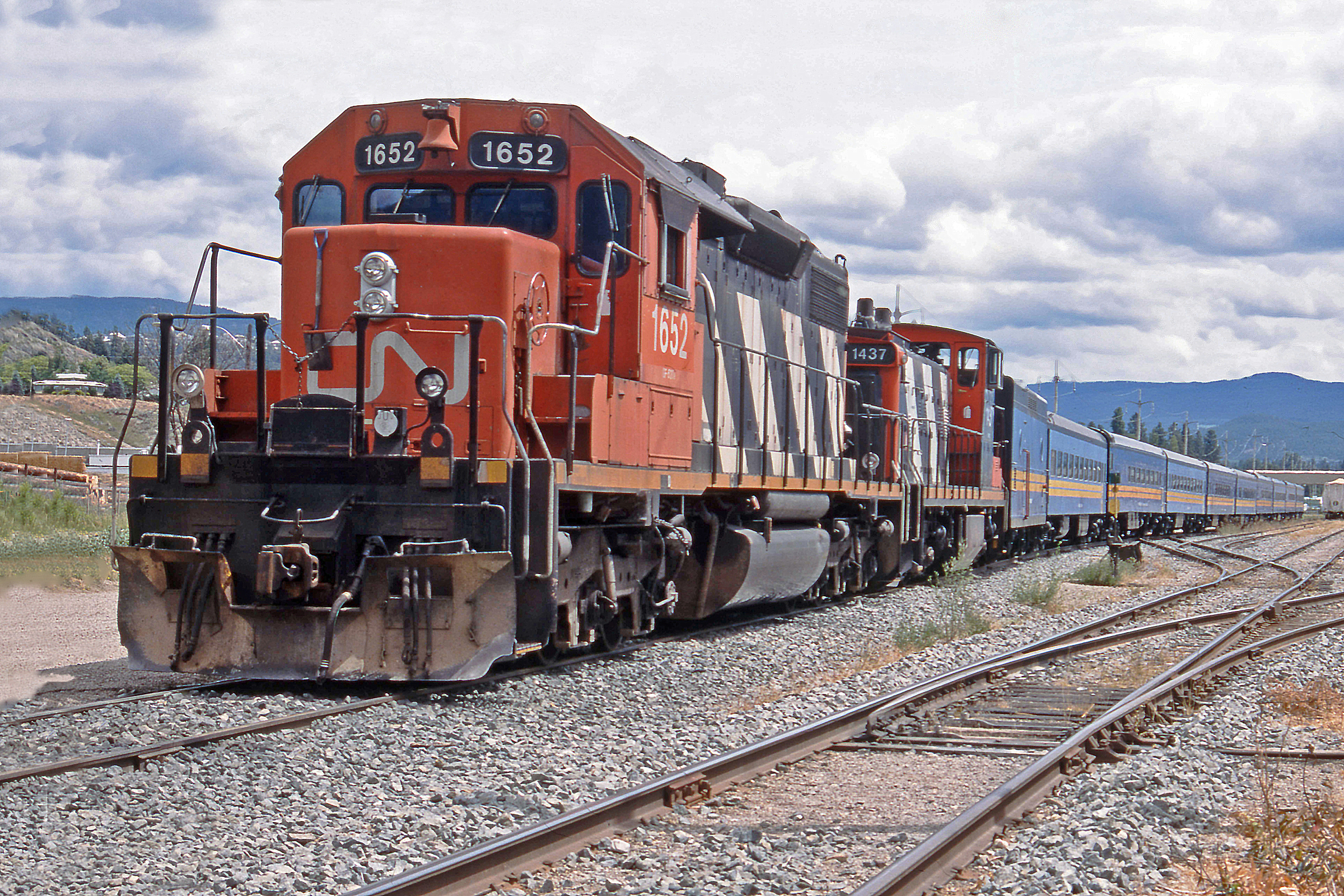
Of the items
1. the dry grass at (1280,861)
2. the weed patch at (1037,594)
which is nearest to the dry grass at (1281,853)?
the dry grass at (1280,861)

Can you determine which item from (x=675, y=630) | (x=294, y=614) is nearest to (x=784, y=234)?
(x=675, y=630)

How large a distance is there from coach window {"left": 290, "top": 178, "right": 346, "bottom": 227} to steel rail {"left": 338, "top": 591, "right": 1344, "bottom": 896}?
4388mm

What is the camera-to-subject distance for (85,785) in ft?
16.7

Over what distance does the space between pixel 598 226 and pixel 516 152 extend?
2.24 feet

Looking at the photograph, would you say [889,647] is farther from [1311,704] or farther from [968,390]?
[968,390]

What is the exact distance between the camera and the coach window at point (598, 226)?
8250 millimetres

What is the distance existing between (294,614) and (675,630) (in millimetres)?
4381

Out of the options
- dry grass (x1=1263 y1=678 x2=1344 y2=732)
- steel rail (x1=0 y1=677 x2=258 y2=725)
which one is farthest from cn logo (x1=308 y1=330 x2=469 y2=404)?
dry grass (x1=1263 y1=678 x2=1344 y2=732)

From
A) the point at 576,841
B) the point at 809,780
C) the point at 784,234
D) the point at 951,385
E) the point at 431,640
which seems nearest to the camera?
the point at 576,841

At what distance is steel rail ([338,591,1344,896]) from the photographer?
3.98 meters

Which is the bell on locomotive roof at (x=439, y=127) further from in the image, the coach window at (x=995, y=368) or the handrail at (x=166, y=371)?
the coach window at (x=995, y=368)

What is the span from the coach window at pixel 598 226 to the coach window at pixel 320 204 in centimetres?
150

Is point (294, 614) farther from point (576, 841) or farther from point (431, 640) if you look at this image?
point (576, 841)

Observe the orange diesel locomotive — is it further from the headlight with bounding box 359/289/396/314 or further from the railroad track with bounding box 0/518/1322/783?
the railroad track with bounding box 0/518/1322/783
